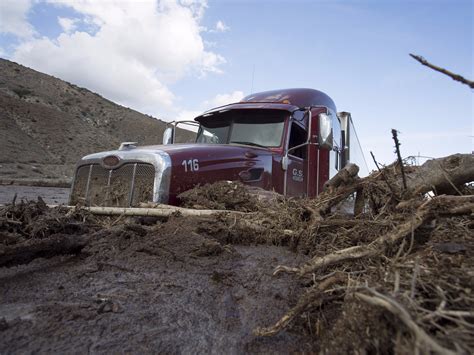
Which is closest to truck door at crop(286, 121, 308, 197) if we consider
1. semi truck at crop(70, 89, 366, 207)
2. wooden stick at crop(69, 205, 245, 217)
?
semi truck at crop(70, 89, 366, 207)

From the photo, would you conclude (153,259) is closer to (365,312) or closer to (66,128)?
(365,312)

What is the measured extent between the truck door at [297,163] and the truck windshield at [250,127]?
0.79 ft

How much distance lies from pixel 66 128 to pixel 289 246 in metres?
40.3

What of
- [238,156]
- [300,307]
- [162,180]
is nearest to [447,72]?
[300,307]

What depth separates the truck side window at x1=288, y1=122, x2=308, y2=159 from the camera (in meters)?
5.54

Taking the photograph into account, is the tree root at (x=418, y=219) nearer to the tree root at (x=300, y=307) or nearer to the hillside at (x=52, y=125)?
the tree root at (x=300, y=307)

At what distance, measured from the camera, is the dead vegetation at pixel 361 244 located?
3.57ft

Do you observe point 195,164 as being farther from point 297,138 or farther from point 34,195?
point 34,195

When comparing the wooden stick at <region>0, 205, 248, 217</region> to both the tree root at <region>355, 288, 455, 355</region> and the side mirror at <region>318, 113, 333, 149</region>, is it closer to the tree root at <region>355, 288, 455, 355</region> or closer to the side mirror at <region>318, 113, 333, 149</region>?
the side mirror at <region>318, 113, 333, 149</region>

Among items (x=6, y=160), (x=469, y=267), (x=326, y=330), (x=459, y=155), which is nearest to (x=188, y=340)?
(x=326, y=330)

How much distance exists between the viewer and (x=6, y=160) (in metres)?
24.8

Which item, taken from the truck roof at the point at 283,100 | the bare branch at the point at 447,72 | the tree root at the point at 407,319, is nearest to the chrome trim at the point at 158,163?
the truck roof at the point at 283,100

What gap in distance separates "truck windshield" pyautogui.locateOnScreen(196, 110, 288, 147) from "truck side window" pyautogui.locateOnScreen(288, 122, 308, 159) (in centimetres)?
22

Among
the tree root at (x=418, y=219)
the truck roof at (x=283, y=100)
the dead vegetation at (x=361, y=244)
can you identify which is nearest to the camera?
the dead vegetation at (x=361, y=244)
